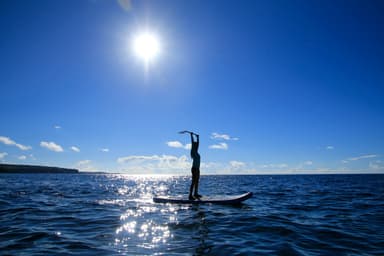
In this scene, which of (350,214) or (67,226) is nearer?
(67,226)

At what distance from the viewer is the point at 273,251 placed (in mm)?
6129

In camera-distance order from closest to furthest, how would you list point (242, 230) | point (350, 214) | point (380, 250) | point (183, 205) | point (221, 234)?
point (380, 250) → point (221, 234) → point (242, 230) → point (350, 214) → point (183, 205)

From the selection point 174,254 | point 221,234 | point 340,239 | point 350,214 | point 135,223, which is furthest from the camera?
point 350,214

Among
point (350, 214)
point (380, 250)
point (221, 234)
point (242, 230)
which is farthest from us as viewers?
point (350, 214)

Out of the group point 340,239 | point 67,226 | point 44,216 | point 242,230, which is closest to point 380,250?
point 340,239

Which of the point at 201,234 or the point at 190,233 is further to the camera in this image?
the point at 190,233

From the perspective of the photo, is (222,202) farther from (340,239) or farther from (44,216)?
(44,216)

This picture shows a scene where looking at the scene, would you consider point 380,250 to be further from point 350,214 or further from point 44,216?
point 44,216

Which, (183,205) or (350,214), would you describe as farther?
(183,205)

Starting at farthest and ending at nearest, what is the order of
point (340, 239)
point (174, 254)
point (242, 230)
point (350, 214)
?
point (350, 214)
point (242, 230)
point (340, 239)
point (174, 254)

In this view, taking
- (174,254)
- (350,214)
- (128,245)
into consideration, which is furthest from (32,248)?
(350,214)

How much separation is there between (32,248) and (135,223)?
12.0ft

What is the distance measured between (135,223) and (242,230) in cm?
377

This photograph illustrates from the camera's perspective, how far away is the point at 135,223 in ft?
30.7
